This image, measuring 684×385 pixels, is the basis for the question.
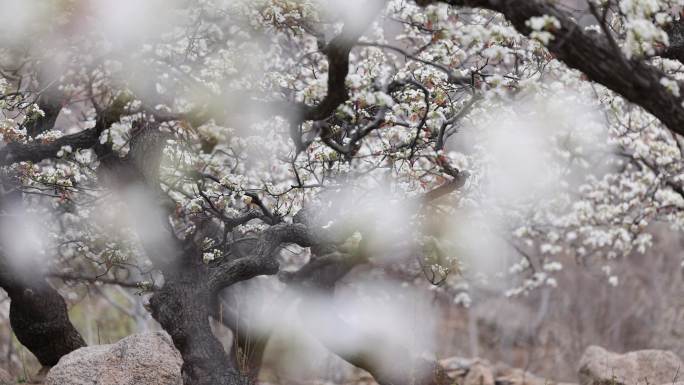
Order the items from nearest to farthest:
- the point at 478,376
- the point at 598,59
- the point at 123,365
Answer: the point at 598,59, the point at 123,365, the point at 478,376

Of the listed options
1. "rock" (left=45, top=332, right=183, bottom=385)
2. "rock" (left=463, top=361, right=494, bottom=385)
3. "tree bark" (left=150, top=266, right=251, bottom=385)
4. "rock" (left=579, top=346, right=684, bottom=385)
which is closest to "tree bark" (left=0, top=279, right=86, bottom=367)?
"rock" (left=45, top=332, right=183, bottom=385)

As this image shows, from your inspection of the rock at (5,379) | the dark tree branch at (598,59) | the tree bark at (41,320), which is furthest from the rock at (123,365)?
the dark tree branch at (598,59)

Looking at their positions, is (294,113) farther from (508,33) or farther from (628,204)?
(628,204)

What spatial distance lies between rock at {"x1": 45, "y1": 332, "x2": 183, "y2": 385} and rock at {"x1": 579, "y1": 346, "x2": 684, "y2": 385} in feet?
24.0

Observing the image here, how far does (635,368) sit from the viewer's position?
41.4ft

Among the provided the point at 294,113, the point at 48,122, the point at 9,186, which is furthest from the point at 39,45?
the point at 294,113

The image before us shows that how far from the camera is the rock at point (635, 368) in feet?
40.8

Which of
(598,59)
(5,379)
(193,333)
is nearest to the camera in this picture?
(598,59)

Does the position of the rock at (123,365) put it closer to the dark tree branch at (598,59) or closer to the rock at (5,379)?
the rock at (5,379)

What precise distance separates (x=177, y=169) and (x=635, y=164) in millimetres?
9281

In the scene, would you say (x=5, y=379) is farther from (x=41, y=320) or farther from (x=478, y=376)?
(x=478, y=376)

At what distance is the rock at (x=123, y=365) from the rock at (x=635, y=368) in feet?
24.0

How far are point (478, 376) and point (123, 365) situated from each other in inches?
304

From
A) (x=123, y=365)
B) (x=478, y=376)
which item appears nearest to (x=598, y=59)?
(x=123, y=365)
